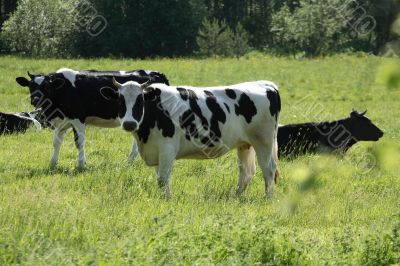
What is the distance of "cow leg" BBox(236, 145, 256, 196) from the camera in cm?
928

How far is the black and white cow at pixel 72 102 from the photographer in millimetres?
11539

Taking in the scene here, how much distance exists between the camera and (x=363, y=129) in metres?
13.9

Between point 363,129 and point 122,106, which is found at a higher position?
point 122,106

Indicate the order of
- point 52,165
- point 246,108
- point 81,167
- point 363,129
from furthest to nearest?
1. point 363,129
2. point 52,165
3. point 81,167
4. point 246,108

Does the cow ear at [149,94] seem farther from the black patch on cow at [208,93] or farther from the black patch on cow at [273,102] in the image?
the black patch on cow at [273,102]

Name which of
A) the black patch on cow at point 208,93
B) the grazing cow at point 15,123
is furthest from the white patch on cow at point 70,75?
the black patch on cow at point 208,93

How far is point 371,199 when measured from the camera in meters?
8.66

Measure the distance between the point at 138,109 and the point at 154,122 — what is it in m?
0.29

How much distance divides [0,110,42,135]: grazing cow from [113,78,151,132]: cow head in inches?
231

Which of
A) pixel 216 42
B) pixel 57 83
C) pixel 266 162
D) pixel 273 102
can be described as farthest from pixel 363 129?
pixel 216 42

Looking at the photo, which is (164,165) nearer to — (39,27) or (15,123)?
(15,123)

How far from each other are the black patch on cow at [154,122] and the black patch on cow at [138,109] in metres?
0.11

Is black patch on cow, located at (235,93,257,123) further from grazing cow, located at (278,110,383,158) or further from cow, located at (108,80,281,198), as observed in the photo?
grazing cow, located at (278,110,383,158)

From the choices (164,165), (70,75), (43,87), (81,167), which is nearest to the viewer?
(164,165)
